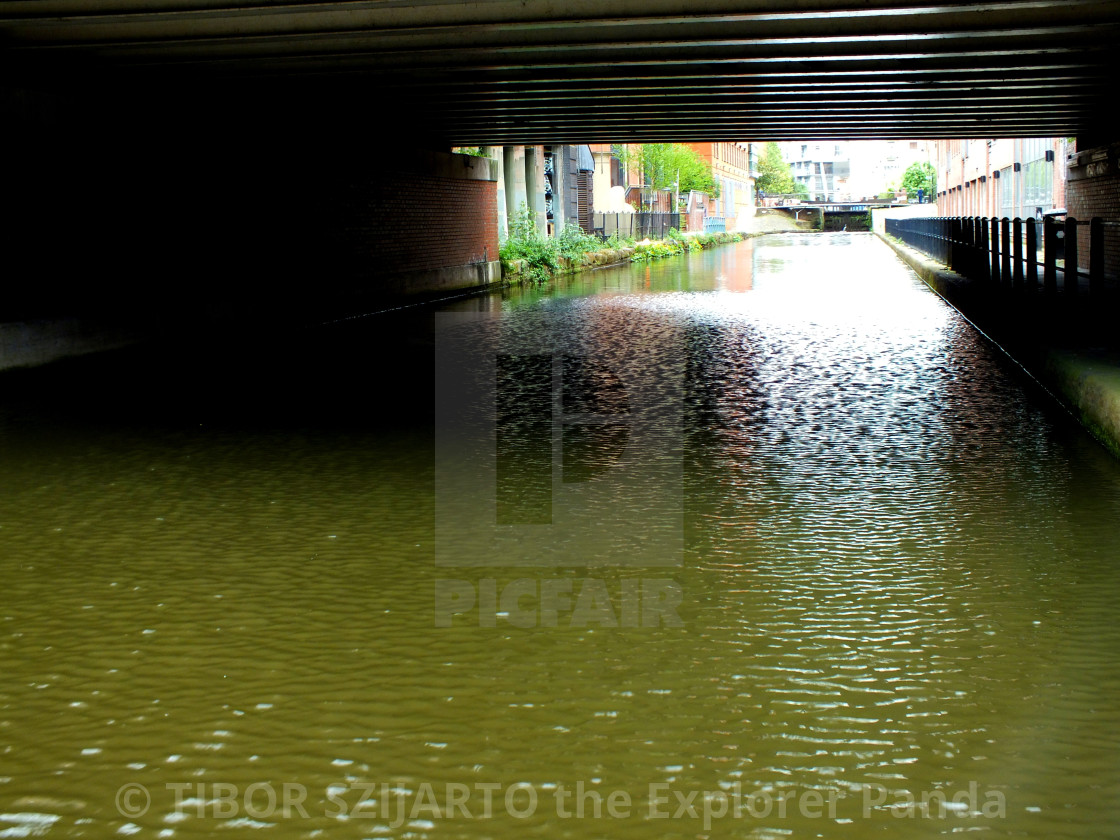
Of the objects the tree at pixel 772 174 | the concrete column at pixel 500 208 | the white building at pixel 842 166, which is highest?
the white building at pixel 842 166

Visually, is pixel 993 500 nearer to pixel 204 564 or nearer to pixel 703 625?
pixel 703 625

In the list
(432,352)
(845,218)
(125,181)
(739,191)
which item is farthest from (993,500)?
(845,218)

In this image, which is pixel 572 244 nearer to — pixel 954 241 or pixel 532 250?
pixel 532 250

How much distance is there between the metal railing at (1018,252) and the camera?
1193 cm

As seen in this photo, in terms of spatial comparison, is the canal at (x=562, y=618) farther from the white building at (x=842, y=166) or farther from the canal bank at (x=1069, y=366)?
the white building at (x=842, y=166)

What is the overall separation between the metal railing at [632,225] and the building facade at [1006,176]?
45.7ft

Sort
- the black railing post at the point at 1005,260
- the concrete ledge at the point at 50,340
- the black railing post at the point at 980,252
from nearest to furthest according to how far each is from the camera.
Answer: the concrete ledge at the point at 50,340 < the black railing post at the point at 1005,260 < the black railing post at the point at 980,252

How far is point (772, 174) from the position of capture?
144250mm

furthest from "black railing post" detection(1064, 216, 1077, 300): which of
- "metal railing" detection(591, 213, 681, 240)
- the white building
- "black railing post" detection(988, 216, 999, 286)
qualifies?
the white building

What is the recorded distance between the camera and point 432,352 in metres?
14.0

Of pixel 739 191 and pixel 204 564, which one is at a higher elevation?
pixel 739 191

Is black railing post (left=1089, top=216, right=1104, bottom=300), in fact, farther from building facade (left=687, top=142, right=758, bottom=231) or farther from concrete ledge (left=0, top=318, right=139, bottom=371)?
building facade (left=687, top=142, right=758, bottom=231)

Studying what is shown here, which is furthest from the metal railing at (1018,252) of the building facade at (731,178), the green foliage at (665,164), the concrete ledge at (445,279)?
the building facade at (731,178)

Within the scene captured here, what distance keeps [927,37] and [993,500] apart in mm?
6904
